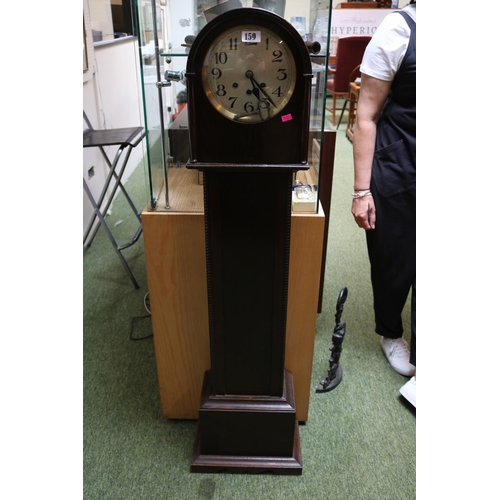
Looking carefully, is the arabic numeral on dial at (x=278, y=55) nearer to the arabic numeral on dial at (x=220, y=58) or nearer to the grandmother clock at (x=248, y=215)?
the grandmother clock at (x=248, y=215)

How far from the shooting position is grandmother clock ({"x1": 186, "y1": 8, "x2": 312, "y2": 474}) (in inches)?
39.5

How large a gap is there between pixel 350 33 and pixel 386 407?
6.06m

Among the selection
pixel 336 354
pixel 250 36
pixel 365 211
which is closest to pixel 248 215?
pixel 250 36

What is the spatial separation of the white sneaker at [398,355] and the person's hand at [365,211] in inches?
24.8

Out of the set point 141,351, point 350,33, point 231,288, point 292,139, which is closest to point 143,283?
point 141,351

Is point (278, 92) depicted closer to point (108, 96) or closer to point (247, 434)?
point (247, 434)

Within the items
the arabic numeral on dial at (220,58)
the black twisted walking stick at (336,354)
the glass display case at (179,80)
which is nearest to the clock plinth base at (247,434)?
→ the black twisted walking stick at (336,354)

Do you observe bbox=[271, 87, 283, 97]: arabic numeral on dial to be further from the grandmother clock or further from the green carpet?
the green carpet

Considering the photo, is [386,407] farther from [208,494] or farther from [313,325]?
[208,494]

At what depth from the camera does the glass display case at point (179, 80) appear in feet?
4.11

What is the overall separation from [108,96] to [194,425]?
2769 mm

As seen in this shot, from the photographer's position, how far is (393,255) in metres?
1.77

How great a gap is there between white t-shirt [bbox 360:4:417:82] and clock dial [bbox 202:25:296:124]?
58 cm

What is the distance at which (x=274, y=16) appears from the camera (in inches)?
37.7
